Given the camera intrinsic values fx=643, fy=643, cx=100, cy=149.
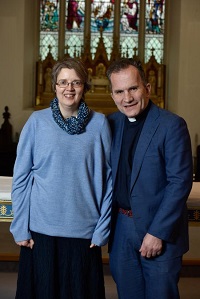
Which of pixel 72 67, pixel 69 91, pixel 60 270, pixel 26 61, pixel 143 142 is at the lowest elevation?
pixel 60 270

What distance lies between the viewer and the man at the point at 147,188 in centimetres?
309

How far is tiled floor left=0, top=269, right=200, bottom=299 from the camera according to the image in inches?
205

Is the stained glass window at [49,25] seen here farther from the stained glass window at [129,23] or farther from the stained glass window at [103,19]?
the stained glass window at [129,23]

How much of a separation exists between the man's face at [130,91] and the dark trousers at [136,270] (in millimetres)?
549

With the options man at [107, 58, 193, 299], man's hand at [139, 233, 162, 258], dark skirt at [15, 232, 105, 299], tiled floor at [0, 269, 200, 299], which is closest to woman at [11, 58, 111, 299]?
dark skirt at [15, 232, 105, 299]

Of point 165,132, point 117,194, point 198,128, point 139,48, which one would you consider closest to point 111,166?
point 117,194

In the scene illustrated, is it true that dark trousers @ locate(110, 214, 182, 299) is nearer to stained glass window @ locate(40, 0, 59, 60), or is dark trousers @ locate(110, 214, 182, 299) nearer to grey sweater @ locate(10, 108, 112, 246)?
grey sweater @ locate(10, 108, 112, 246)

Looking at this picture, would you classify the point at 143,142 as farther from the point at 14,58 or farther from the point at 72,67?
the point at 14,58

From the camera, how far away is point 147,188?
313 cm

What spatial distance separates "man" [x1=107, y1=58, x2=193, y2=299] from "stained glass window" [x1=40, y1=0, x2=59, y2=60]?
10209mm

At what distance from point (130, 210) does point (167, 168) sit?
0.30m

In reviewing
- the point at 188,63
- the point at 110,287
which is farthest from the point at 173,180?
the point at 188,63

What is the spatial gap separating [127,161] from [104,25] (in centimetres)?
1028

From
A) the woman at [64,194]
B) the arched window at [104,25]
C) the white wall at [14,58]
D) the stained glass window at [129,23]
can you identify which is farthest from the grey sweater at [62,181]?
the stained glass window at [129,23]
